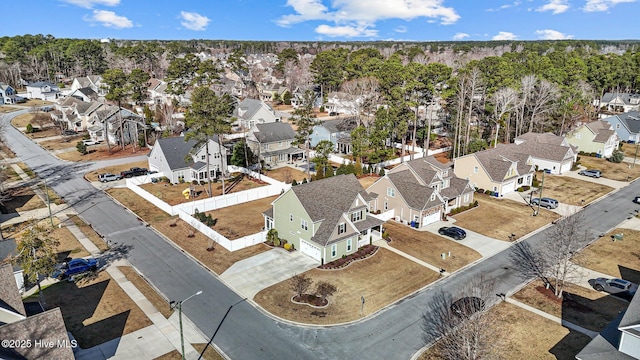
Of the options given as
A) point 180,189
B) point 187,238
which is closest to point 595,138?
point 180,189

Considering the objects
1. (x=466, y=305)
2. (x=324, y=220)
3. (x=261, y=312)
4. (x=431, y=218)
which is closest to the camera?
(x=466, y=305)

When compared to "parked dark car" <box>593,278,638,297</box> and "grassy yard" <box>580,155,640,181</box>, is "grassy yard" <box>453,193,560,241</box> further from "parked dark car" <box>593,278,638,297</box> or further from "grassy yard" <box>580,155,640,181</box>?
"grassy yard" <box>580,155,640,181</box>

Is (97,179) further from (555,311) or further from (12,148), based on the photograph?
(555,311)

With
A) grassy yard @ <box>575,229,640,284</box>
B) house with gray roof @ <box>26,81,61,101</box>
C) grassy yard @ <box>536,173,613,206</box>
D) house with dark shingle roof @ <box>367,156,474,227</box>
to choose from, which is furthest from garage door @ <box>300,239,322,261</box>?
house with gray roof @ <box>26,81,61,101</box>

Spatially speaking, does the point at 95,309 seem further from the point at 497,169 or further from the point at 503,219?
the point at 497,169

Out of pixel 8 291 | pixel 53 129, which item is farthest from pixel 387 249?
pixel 53 129
